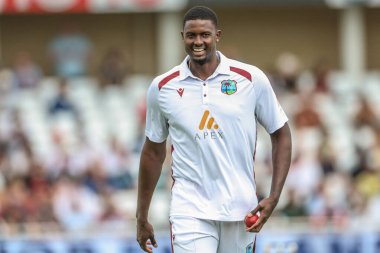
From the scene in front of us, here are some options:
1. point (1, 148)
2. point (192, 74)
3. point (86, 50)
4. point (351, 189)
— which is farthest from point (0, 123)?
point (192, 74)

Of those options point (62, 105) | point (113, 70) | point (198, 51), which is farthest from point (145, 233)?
point (113, 70)

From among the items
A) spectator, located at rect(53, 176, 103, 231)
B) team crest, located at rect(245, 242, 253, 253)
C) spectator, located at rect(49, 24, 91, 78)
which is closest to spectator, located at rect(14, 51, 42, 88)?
spectator, located at rect(49, 24, 91, 78)

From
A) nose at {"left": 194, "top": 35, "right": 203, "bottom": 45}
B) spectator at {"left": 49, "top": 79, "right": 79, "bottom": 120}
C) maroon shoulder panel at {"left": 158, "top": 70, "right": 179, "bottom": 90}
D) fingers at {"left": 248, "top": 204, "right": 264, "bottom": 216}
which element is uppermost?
nose at {"left": 194, "top": 35, "right": 203, "bottom": 45}

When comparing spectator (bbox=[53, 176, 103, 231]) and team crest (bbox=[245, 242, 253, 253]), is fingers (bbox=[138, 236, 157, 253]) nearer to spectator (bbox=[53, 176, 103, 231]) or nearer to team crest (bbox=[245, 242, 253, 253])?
team crest (bbox=[245, 242, 253, 253])

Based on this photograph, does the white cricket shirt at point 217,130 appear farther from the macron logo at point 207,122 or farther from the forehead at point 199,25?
the forehead at point 199,25

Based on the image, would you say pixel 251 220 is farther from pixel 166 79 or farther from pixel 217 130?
pixel 166 79

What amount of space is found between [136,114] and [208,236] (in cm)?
1122

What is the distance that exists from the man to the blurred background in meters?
4.06

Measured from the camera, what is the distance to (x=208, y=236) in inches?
286

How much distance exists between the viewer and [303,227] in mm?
12898

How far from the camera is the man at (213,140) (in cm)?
725

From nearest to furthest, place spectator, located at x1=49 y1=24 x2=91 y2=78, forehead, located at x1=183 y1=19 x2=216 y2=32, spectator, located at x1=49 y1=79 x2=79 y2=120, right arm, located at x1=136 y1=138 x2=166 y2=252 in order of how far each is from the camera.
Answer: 1. forehead, located at x1=183 y1=19 x2=216 y2=32
2. right arm, located at x1=136 y1=138 x2=166 y2=252
3. spectator, located at x1=49 y1=79 x2=79 y2=120
4. spectator, located at x1=49 y1=24 x2=91 y2=78

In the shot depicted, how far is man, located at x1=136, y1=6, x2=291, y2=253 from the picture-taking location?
7246 millimetres

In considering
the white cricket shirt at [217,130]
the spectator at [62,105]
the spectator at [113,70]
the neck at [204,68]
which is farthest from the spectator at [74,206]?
the neck at [204,68]
